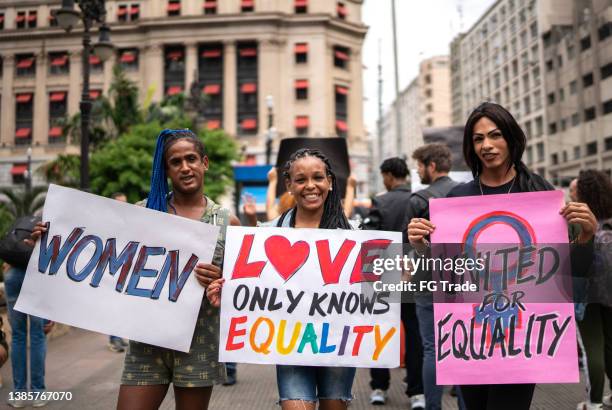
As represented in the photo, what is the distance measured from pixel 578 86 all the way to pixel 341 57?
790 inches

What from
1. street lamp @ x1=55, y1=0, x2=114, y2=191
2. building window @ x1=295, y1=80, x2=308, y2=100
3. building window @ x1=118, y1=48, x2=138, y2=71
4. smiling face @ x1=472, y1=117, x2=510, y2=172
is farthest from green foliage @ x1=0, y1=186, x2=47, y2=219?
building window @ x1=118, y1=48, x2=138, y2=71

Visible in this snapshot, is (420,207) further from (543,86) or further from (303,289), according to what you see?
(543,86)

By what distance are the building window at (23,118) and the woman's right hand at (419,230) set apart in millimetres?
8221

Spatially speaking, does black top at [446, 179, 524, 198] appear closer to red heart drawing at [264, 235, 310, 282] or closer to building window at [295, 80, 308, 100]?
red heart drawing at [264, 235, 310, 282]

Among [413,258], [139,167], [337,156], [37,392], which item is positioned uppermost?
[139,167]

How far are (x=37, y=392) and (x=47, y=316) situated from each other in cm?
276

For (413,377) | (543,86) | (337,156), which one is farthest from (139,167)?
(543,86)

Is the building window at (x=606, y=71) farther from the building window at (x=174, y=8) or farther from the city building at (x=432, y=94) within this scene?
the city building at (x=432, y=94)

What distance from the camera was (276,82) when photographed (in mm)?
46969

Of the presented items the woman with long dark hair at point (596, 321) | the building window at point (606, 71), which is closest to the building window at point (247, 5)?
the building window at point (606, 71)

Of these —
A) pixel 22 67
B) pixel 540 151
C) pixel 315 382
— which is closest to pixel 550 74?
pixel 540 151

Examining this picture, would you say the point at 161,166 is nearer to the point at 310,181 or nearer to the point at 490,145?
the point at 310,181

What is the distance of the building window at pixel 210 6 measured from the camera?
156ft

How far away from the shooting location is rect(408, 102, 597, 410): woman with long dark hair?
2.52 metres
